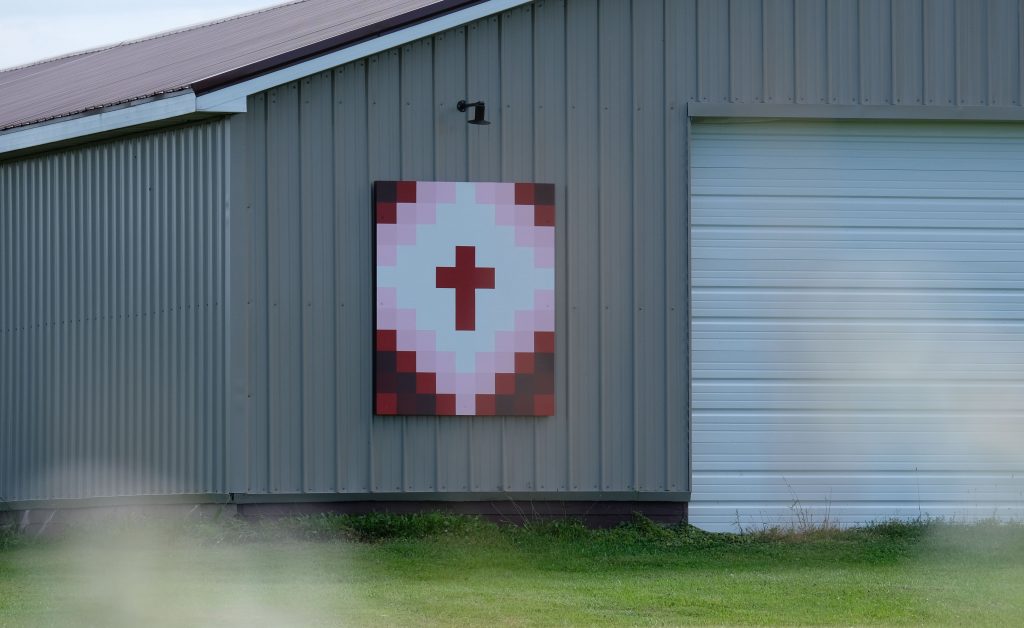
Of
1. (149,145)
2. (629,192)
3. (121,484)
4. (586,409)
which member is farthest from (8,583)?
(629,192)

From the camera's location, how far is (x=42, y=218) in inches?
500

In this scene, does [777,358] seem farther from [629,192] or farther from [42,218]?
[42,218]

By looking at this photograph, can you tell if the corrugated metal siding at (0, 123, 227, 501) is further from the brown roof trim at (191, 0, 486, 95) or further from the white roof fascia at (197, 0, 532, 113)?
the brown roof trim at (191, 0, 486, 95)

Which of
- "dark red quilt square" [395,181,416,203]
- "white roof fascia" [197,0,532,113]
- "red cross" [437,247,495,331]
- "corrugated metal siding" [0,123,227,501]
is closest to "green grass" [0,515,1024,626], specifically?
"corrugated metal siding" [0,123,227,501]

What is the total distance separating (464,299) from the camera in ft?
38.3

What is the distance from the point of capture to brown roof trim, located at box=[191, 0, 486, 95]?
1123 centimetres

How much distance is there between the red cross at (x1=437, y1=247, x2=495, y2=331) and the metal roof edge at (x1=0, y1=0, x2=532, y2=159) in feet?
5.67

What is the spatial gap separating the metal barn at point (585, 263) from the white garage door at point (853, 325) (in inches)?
1.0

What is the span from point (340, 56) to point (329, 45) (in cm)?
12

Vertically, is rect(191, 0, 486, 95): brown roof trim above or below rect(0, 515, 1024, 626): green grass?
above

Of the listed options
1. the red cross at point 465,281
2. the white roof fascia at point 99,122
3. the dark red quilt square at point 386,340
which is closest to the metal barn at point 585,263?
the white roof fascia at point 99,122

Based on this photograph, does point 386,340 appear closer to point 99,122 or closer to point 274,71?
point 274,71

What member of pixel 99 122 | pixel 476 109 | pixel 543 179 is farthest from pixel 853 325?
pixel 99 122

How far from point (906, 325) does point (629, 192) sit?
2.60 meters
